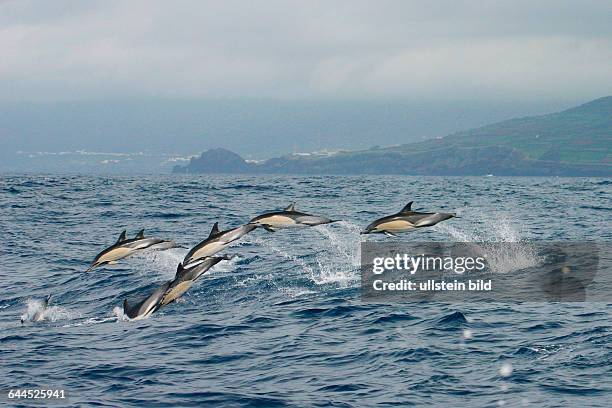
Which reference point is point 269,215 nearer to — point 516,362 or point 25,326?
point 516,362

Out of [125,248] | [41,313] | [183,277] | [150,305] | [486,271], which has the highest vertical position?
[125,248]

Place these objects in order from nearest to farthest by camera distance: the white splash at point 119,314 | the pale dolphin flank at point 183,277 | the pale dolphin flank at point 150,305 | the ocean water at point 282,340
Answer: the pale dolphin flank at point 183,277, the pale dolphin flank at point 150,305, the ocean water at point 282,340, the white splash at point 119,314

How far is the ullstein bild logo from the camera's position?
87.4 feet

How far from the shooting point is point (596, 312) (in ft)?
77.8

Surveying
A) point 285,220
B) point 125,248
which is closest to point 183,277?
point 285,220

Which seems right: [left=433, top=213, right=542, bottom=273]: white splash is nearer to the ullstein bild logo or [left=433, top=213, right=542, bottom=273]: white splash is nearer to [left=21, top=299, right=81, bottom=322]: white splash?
the ullstein bild logo

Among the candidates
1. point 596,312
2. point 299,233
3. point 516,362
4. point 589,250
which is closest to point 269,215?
point 516,362

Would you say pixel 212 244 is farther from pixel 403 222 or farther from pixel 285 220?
pixel 403 222

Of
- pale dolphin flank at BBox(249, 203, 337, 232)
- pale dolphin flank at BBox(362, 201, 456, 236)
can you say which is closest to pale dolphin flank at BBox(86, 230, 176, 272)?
pale dolphin flank at BBox(249, 203, 337, 232)

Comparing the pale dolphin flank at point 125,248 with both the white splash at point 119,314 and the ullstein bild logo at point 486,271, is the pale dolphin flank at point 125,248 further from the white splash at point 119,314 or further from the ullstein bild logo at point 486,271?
the ullstein bild logo at point 486,271

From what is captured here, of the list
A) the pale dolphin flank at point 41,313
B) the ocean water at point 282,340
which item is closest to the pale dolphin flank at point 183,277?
the ocean water at point 282,340

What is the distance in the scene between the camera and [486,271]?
1201 inches

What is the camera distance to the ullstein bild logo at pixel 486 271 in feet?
87.4

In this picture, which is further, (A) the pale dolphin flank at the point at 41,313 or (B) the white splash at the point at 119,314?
(A) the pale dolphin flank at the point at 41,313
